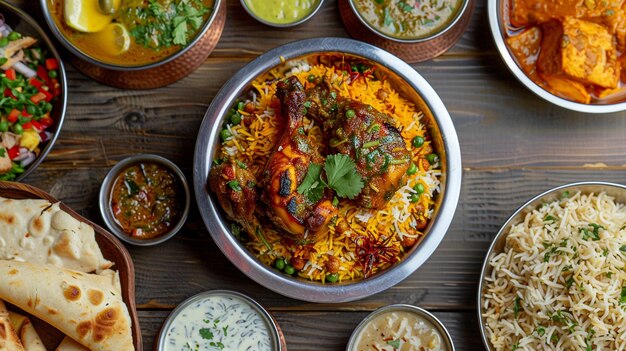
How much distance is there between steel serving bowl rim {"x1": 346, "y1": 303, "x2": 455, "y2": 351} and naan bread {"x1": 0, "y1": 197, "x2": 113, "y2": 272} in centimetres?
175

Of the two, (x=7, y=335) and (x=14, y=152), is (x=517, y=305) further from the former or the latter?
(x=14, y=152)

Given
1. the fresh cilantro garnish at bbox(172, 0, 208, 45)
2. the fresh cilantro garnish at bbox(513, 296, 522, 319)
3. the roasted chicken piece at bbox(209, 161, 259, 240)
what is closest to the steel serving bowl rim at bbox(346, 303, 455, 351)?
the fresh cilantro garnish at bbox(513, 296, 522, 319)

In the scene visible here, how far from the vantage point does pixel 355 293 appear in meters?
4.00

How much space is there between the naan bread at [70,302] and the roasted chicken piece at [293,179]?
3.78 feet

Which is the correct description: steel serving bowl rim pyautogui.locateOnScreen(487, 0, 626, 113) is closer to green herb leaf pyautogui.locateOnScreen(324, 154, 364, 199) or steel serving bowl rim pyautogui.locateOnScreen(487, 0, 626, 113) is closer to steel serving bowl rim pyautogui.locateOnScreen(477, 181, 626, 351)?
steel serving bowl rim pyautogui.locateOnScreen(477, 181, 626, 351)

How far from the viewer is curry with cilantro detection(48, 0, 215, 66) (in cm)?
421

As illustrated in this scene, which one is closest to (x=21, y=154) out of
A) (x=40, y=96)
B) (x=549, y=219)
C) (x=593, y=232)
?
(x=40, y=96)

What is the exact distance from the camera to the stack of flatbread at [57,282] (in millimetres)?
3754

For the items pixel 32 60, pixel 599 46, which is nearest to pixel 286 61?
pixel 32 60

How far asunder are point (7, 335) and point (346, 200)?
2187 millimetres

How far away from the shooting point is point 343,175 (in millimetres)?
3693

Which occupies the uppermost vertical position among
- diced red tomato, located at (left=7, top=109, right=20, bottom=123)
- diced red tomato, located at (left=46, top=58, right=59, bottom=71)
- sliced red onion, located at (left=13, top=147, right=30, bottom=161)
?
diced red tomato, located at (left=46, top=58, right=59, bottom=71)

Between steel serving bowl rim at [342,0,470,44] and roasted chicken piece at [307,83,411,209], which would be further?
steel serving bowl rim at [342,0,470,44]

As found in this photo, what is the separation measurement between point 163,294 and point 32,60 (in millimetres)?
1851
